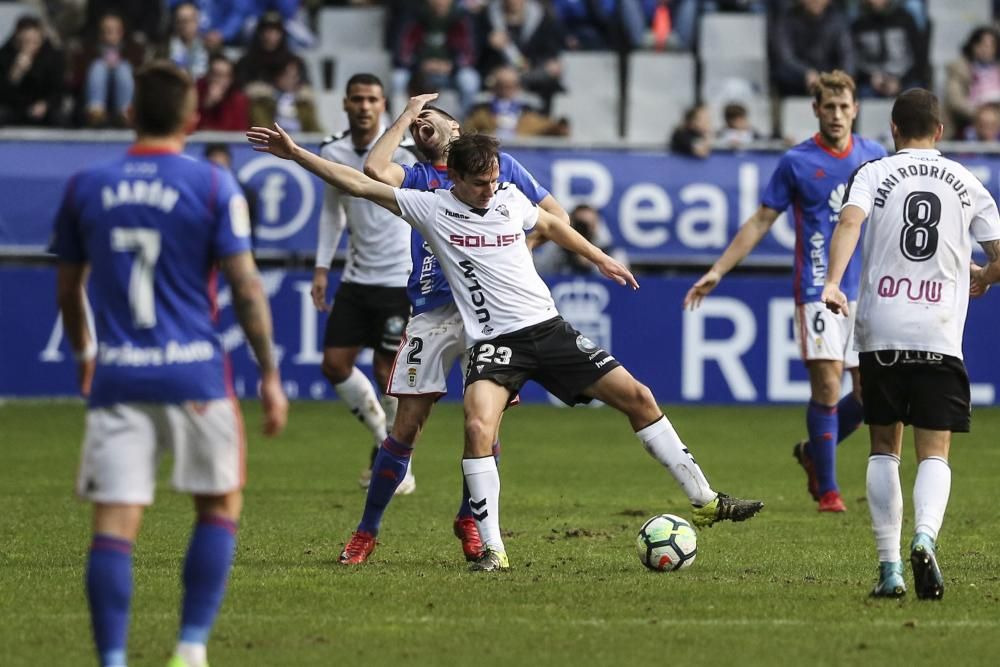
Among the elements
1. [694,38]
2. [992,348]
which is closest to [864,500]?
[992,348]

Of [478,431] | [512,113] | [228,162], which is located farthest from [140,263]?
[512,113]

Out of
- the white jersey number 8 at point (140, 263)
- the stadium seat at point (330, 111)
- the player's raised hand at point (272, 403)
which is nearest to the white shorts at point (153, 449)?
the player's raised hand at point (272, 403)

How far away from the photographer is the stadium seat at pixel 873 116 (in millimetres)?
20906

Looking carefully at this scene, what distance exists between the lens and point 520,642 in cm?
659

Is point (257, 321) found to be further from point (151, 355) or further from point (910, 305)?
point (910, 305)

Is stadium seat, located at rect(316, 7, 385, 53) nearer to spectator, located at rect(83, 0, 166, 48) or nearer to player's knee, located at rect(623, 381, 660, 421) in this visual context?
spectator, located at rect(83, 0, 166, 48)

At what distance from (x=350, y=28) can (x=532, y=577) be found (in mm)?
15626

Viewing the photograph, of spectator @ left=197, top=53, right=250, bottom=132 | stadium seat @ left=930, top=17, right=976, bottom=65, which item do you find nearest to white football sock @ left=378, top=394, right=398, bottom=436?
spectator @ left=197, top=53, right=250, bottom=132

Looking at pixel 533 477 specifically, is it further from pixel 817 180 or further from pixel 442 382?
pixel 442 382

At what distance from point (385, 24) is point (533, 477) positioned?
11.3m

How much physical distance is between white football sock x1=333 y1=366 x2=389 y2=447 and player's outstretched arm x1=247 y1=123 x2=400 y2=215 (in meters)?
3.59

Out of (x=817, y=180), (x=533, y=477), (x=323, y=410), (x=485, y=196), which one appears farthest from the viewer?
(x=323, y=410)

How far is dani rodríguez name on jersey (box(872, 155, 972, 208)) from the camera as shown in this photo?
7582mm

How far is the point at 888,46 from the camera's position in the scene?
70.5 ft
